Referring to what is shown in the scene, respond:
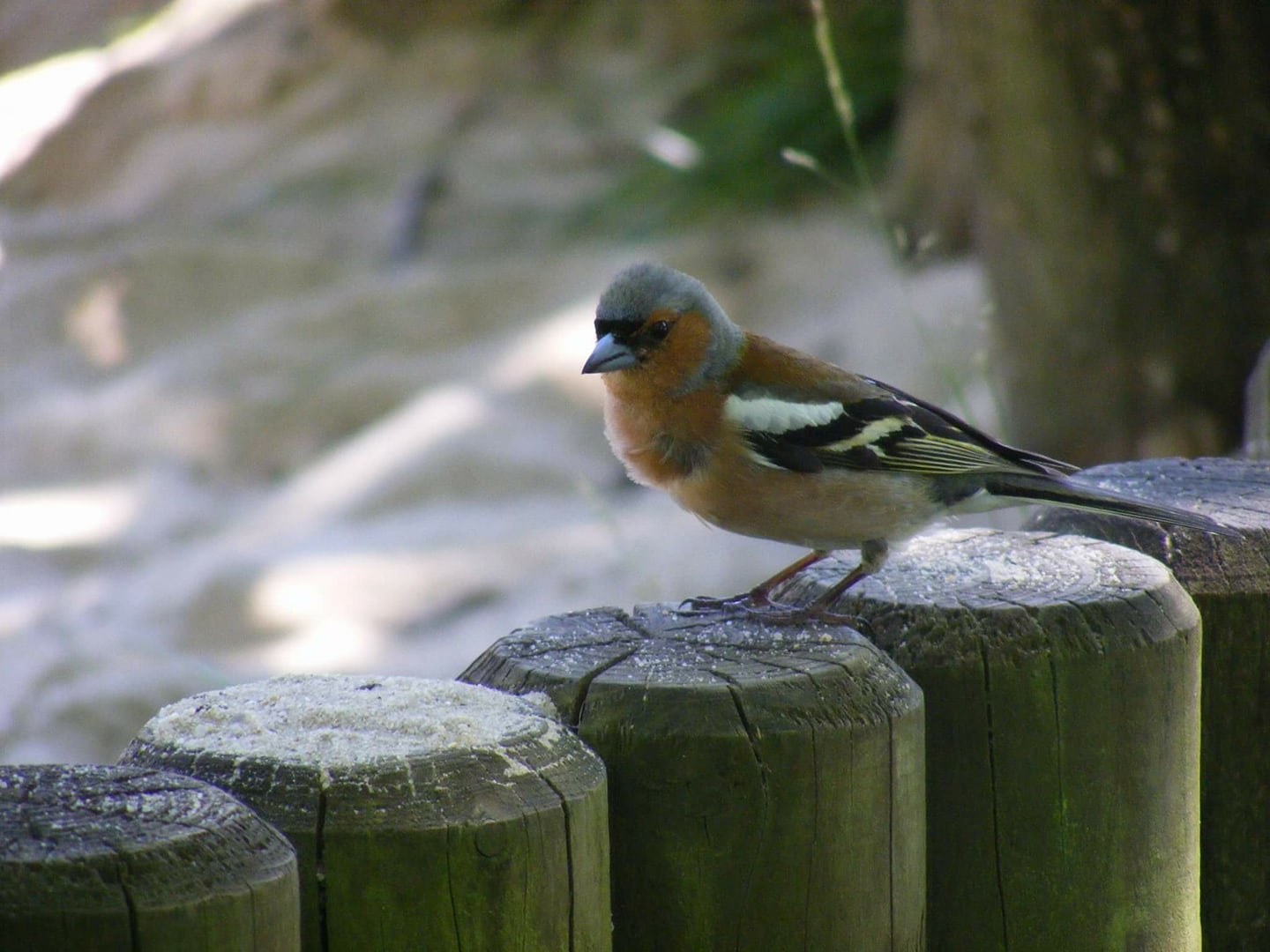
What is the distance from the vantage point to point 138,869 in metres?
1.40

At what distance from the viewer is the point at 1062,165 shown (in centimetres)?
566

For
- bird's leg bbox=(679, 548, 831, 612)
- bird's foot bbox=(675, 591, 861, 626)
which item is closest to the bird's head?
bird's leg bbox=(679, 548, 831, 612)

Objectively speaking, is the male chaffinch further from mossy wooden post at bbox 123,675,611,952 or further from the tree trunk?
the tree trunk

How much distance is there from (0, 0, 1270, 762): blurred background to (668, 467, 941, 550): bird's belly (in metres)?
0.74

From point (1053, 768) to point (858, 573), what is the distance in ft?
1.77

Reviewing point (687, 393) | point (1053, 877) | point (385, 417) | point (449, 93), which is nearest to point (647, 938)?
point (1053, 877)

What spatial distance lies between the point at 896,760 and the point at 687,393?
55.6 inches

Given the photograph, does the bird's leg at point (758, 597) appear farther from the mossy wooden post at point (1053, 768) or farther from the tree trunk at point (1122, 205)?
the tree trunk at point (1122, 205)

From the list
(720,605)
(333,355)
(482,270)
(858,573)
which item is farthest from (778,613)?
(482,270)

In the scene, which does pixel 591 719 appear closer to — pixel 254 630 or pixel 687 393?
pixel 687 393

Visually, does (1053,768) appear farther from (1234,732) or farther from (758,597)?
(758,597)

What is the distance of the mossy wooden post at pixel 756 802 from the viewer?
6.16 feet

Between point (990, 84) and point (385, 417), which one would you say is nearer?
point (990, 84)

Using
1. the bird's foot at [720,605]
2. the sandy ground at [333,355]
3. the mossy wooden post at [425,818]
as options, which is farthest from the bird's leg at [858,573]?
the sandy ground at [333,355]
